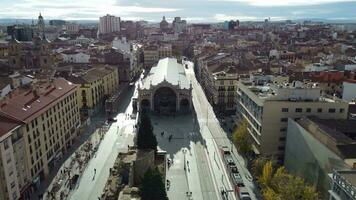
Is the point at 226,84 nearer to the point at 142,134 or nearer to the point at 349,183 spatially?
the point at 142,134

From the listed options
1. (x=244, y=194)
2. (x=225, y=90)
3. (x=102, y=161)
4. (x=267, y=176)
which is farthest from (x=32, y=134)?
(x=225, y=90)

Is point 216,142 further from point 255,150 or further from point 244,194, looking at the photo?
point 244,194

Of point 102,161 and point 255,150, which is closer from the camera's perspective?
point 255,150

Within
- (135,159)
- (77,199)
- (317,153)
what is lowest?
(77,199)

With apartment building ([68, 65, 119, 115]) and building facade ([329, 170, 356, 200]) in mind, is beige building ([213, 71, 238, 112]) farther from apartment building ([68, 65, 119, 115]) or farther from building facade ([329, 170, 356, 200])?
building facade ([329, 170, 356, 200])

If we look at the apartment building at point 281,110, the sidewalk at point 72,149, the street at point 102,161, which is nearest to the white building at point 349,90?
the apartment building at point 281,110

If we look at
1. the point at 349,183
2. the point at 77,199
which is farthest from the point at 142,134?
the point at 349,183
